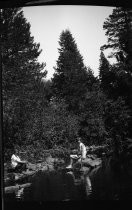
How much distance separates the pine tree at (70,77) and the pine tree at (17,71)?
8.29m

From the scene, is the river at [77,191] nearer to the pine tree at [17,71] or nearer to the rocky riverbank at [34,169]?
the rocky riverbank at [34,169]

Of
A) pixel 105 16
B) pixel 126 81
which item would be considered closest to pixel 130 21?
pixel 105 16

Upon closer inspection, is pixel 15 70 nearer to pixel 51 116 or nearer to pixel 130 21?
pixel 51 116

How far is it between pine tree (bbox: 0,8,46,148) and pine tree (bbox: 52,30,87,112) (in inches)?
326

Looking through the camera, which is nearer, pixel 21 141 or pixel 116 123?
pixel 21 141

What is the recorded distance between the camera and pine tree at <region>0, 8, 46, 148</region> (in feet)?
57.1

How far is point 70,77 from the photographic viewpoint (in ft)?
114

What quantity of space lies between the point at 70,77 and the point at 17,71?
14.3 metres

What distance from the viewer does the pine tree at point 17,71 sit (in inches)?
685

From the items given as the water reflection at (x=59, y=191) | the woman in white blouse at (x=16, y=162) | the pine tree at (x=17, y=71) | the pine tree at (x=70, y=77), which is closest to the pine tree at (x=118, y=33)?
the pine tree at (x=17, y=71)

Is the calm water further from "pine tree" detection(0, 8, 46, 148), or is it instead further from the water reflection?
"pine tree" detection(0, 8, 46, 148)

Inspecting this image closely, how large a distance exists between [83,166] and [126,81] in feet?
37.0

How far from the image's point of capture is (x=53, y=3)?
3.58 metres

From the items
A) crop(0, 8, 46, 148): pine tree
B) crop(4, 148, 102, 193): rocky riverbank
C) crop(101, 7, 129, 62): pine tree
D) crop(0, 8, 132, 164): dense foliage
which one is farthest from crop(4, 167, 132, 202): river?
crop(101, 7, 129, 62): pine tree
